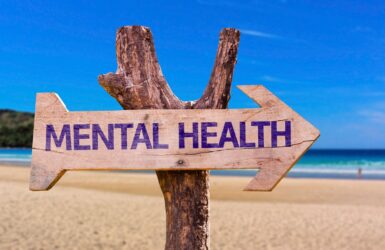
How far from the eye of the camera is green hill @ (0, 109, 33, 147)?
89.7 m

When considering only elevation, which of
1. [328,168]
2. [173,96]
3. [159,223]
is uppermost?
[328,168]

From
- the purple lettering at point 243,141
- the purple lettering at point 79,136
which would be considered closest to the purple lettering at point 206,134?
the purple lettering at point 243,141

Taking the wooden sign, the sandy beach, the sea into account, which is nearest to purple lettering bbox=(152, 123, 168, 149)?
the wooden sign

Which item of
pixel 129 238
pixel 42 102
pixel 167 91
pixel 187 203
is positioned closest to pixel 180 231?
pixel 187 203

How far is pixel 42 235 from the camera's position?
7.52 meters

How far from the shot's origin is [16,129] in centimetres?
9362

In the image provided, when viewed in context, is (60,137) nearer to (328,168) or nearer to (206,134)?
(206,134)

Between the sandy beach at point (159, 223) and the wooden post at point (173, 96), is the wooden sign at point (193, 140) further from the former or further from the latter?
the sandy beach at point (159, 223)

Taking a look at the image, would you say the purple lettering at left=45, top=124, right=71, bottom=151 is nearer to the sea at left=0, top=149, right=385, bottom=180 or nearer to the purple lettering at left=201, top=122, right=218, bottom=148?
the purple lettering at left=201, top=122, right=218, bottom=148

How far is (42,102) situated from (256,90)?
1294 mm

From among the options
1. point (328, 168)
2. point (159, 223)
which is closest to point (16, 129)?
point (328, 168)

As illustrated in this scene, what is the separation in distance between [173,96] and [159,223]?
6.31m

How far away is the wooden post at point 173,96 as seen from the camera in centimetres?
267

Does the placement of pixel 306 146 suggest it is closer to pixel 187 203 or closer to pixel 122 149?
pixel 187 203
